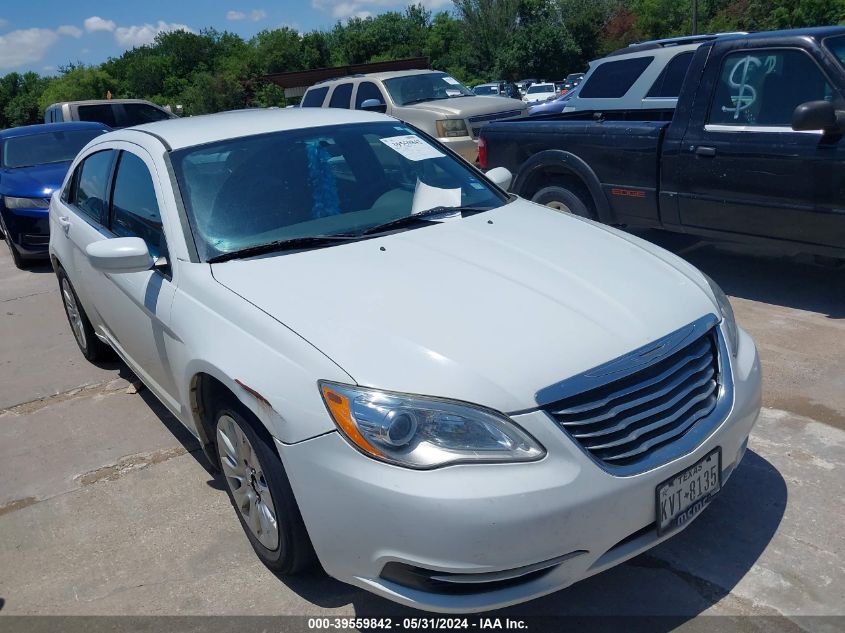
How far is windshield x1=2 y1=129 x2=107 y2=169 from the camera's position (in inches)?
391

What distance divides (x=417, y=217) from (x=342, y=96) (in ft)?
33.3

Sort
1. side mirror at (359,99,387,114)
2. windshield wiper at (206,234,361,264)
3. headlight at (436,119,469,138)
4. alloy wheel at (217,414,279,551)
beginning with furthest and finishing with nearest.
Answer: side mirror at (359,99,387,114) → headlight at (436,119,469,138) → windshield wiper at (206,234,361,264) → alloy wheel at (217,414,279,551)

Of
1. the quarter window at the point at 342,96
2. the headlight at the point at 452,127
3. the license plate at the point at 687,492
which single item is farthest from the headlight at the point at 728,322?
the quarter window at the point at 342,96

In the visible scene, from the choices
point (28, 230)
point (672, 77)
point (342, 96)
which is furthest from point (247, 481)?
point (342, 96)

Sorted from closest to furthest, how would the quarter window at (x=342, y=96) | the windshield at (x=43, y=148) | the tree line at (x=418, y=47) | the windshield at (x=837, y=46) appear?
the windshield at (x=837, y=46)
the windshield at (x=43, y=148)
the quarter window at (x=342, y=96)
the tree line at (x=418, y=47)

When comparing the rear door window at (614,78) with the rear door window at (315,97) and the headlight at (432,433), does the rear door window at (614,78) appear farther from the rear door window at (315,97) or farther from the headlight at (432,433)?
the headlight at (432,433)

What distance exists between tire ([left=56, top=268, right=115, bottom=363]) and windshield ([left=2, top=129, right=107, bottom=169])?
495 centimetres

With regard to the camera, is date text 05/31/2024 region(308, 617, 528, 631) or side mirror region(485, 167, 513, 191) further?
side mirror region(485, 167, 513, 191)

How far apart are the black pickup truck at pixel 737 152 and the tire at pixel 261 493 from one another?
12.8 ft

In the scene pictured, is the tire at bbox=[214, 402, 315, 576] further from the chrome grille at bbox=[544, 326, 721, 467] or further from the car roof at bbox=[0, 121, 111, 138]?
the car roof at bbox=[0, 121, 111, 138]

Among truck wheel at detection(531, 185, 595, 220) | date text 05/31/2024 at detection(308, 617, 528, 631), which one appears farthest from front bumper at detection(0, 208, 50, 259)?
date text 05/31/2024 at detection(308, 617, 528, 631)

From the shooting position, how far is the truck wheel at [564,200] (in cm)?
650

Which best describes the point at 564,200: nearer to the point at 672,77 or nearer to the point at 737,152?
the point at 737,152

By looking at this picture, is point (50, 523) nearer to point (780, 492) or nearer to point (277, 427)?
point (277, 427)
